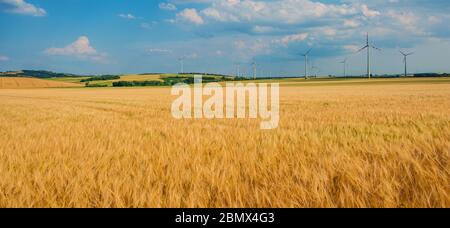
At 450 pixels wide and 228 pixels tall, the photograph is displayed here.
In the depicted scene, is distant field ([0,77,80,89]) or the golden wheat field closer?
the golden wheat field

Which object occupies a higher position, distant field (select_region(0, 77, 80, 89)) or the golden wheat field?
distant field (select_region(0, 77, 80, 89))

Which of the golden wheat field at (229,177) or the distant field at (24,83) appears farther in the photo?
the distant field at (24,83)

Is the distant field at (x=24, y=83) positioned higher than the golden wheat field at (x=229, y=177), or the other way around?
the distant field at (x=24, y=83)

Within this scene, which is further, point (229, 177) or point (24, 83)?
point (24, 83)

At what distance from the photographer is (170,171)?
12.8 feet

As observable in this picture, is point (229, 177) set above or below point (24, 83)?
below
